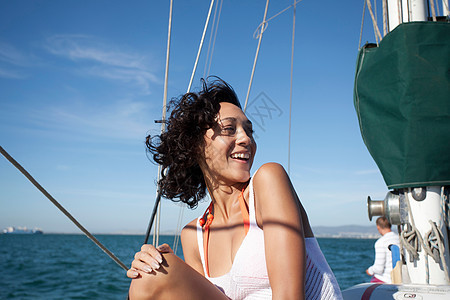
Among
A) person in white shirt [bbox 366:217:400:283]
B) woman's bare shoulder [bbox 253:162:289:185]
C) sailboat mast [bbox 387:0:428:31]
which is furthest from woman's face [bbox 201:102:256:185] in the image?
person in white shirt [bbox 366:217:400:283]

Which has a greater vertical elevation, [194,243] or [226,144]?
[226,144]

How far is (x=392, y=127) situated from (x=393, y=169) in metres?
0.20

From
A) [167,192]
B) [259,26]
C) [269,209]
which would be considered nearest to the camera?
[269,209]

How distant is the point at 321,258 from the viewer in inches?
48.8

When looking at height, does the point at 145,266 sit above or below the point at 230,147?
below

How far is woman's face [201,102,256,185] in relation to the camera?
1.42m

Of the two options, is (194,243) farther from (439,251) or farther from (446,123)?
(446,123)

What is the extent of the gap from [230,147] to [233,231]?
316 mm

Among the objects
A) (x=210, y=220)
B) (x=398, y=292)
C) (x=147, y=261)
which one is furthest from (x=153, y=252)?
(x=398, y=292)

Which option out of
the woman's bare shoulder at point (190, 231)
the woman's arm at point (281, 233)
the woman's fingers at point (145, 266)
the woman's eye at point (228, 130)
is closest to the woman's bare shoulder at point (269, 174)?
the woman's arm at point (281, 233)

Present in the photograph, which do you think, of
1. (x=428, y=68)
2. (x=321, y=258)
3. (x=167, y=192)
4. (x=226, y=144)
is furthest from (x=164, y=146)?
(x=428, y=68)

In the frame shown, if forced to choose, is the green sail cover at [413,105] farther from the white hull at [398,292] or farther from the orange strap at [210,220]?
the orange strap at [210,220]

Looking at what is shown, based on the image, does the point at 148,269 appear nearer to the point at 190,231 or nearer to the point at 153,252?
the point at 153,252

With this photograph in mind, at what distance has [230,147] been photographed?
1.44 m
